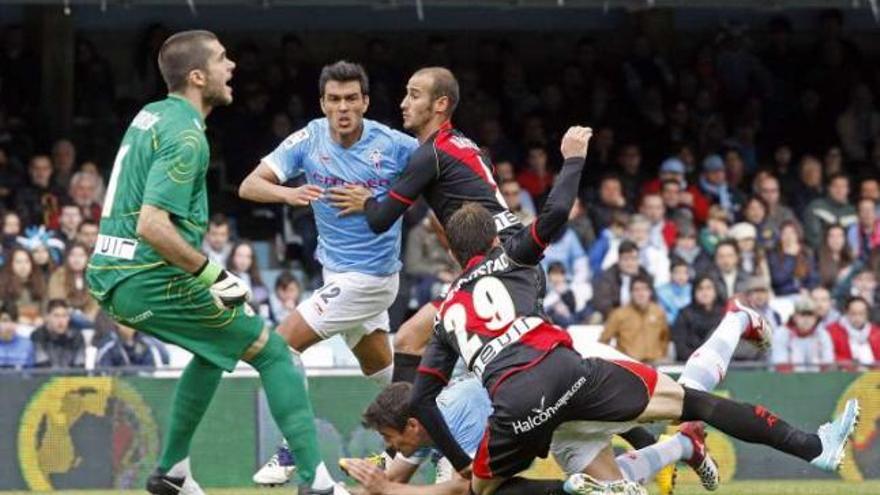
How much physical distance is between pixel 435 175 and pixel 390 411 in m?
1.57

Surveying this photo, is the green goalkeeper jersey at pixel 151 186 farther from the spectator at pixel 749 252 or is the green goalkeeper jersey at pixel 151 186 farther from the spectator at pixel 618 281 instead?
the spectator at pixel 749 252

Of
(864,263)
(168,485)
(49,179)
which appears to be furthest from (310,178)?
(864,263)

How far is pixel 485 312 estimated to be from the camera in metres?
10.4

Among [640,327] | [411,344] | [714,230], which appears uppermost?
[714,230]

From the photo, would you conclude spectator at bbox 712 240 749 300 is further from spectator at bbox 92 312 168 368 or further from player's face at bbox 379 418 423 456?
player's face at bbox 379 418 423 456

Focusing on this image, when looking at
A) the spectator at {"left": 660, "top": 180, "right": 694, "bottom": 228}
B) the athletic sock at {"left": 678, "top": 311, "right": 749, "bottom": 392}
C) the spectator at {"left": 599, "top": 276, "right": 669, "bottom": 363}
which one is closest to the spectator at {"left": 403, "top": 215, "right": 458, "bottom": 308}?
the spectator at {"left": 599, "top": 276, "right": 669, "bottom": 363}

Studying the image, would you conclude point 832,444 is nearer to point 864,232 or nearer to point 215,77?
point 215,77

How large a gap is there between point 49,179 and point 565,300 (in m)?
4.96

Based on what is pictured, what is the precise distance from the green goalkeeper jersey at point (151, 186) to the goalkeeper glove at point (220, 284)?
218 mm

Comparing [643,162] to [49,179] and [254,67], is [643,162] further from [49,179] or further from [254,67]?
[49,179]

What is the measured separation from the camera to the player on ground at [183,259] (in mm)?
10273

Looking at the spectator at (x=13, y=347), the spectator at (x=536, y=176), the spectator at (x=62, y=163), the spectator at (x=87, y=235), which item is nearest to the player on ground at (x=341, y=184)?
the spectator at (x=13, y=347)

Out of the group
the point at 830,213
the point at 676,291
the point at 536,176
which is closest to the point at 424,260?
the point at 536,176

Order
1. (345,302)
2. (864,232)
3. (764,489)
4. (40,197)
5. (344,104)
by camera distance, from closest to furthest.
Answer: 1. (344,104)
2. (345,302)
3. (764,489)
4. (40,197)
5. (864,232)
